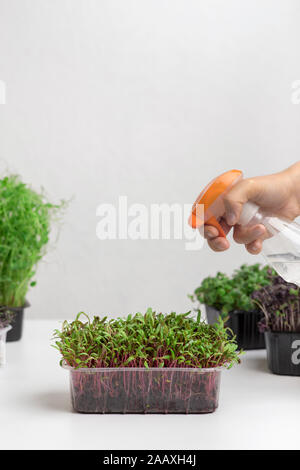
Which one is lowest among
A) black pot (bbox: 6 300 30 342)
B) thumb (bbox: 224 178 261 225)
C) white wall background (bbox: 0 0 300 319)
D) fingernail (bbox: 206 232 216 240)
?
black pot (bbox: 6 300 30 342)

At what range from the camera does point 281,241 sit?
98 centimetres

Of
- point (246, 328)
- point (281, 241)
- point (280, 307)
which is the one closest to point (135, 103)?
point (246, 328)

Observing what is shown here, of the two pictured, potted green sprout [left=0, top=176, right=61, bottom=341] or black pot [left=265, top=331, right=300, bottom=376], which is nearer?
black pot [left=265, top=331, right=300, bottom=376]

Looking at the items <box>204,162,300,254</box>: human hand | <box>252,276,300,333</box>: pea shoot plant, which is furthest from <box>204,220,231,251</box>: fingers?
<box>252,276,300,333</box>: pea shoot plant

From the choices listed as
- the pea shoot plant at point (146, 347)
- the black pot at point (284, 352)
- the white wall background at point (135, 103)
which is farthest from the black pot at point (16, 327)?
the white wall background at point (135, 103)

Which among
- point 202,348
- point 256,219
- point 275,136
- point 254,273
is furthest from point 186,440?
point 275,136

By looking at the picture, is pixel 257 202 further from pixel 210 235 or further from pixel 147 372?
pixel 147 372

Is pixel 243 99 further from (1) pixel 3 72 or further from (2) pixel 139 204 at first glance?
(1) pixel 3 72

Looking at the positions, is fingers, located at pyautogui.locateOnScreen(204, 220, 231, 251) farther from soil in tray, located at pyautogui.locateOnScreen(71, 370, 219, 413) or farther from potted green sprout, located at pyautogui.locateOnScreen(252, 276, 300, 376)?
potted green sprout, located at pyautogui.locateOnScreen(252, 276, 300, 376)

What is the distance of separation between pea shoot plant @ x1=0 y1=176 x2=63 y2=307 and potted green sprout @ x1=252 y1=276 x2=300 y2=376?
71cm

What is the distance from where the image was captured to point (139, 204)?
3.12 m

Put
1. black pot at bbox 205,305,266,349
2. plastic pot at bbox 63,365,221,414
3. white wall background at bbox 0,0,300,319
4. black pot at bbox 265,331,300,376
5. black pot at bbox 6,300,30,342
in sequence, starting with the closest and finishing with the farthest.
Answer: plastic pot at bbox 63,365,221,414
black pot at bbox 265,331,300,376
black pot at bbox 205,305,266,349
black pot at bbox 6,300,30,342
white wall background at bbox 0,0,300,319

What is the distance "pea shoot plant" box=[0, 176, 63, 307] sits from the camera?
1.67 m

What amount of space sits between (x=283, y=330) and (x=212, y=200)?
496 millimetres
